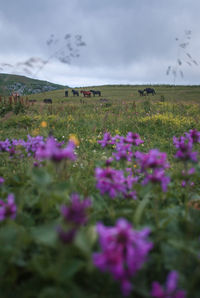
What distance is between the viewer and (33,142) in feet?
7.67

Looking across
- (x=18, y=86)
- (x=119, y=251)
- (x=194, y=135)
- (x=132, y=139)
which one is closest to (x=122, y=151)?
(x=132, y=139)

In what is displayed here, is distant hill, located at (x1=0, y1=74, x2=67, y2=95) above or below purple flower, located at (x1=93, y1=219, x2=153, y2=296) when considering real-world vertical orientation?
above

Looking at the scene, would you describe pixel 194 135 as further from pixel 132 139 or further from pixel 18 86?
pixel 18 86

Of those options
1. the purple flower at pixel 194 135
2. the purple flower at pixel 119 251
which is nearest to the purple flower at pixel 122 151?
the purple flower at pixel 194 135

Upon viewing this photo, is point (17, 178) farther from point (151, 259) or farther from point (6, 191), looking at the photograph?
point (151, 259)

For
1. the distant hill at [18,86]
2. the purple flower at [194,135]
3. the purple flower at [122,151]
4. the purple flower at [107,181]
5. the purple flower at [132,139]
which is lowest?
the purple flower at [107,181]

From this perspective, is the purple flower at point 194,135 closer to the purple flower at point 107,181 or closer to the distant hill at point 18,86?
the purple flower at point 107,181

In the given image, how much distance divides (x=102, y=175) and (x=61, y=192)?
358 mm

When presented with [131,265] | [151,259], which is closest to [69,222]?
[131,265]

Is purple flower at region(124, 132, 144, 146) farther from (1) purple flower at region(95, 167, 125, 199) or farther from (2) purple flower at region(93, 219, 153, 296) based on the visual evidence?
(2) purple flower at region(93, 219, 153, 296)

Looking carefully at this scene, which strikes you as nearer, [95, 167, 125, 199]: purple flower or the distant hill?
[95, 167, 125, 199]: purple flower

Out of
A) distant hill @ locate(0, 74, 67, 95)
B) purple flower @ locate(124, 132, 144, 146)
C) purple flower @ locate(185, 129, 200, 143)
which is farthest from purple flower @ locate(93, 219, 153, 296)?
distant hill @ locate(0, 74, 67, 95)

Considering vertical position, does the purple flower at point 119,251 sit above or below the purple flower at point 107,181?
below

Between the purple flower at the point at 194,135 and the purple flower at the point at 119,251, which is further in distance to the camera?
the purple flower at the point at 194,135
